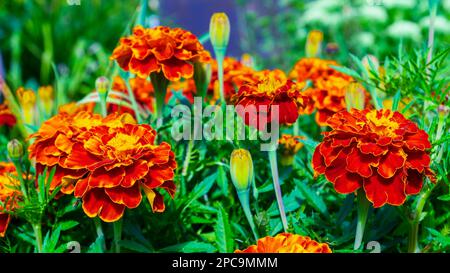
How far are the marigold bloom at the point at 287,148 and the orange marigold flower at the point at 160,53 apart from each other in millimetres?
173

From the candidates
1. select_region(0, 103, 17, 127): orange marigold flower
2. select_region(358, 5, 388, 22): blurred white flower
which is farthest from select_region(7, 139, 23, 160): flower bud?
select_region(358, 5, 388, 22): blurred white flower

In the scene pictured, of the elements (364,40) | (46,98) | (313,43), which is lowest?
(46,98)

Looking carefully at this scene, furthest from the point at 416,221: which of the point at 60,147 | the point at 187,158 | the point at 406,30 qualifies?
the point at 406,30

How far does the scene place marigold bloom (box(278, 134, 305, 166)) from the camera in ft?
3.22

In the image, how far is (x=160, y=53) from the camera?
35.8 inches

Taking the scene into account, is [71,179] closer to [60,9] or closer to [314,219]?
[314,219]

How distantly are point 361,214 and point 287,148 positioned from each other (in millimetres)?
240

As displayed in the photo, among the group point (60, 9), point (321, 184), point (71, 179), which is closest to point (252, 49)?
point (60, 9)

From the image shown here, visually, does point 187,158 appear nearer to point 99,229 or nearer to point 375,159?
point 99,229

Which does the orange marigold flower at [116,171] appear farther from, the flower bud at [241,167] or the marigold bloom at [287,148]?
the marigold bloom at [287,148]

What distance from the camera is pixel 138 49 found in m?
0.91

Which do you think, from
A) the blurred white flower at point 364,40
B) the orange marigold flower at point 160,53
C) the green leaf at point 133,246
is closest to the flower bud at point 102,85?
the orange marigold flower at point 160,53

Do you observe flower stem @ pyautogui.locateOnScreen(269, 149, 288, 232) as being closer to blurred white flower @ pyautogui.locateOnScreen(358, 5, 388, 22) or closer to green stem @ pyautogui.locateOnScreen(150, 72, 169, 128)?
green stem @ pyautogui.locateOnScreen(150, 72, 169, 128)

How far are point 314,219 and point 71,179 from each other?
31 centimetres
